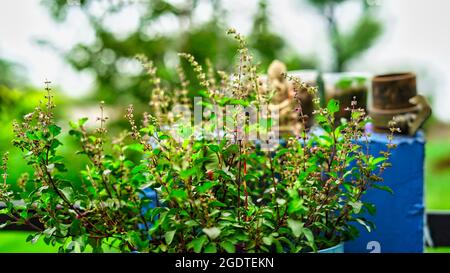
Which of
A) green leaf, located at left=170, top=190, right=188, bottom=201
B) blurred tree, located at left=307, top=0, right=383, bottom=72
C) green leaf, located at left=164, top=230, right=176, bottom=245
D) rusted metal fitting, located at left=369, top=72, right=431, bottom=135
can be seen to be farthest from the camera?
blurred tree, located at left=307, top=0, right=383, bottom=72

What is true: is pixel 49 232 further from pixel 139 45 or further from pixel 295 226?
pixel 139 45

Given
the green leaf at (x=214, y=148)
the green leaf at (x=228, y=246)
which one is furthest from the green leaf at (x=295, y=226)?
the green leaf at (x=214, y=148)

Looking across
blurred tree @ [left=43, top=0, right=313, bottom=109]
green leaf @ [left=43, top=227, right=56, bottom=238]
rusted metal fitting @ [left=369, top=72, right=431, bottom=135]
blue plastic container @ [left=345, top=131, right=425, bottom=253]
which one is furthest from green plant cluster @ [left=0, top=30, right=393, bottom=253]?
blurred tree @ [left=43, top=0, right=313, bottom=109]

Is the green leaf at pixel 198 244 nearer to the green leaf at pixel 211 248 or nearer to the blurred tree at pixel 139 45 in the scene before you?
the green leaf at pixel 211 248

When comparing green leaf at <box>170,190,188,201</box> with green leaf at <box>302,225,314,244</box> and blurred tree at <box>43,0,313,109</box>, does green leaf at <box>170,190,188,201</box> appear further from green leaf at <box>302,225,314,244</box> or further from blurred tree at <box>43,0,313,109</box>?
blurred tree at <box>43,0,313,109</box>

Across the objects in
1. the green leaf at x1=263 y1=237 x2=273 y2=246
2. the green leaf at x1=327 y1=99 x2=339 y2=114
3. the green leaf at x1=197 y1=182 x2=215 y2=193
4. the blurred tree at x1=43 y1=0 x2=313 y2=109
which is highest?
the blurred tree at x1=43 y1=0 x2=313 y2=109

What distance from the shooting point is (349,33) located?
7.34 meters

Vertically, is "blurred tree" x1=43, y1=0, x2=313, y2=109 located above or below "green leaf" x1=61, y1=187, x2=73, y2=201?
above

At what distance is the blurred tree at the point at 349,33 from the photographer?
7.11m

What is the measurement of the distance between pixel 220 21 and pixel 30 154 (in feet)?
12.8

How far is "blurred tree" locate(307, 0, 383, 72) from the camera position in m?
7.11

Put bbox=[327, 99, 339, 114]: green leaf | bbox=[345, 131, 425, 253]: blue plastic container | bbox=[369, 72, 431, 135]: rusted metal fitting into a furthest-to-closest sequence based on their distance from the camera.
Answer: bbox=[369, 72, 431, 135]: rusted metal fitting < bbox=[345, 131, 425, 253]: blue plastic container < bbox=[327, 99, 339, 114]: green leaf

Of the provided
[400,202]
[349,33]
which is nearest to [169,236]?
[400,202]
